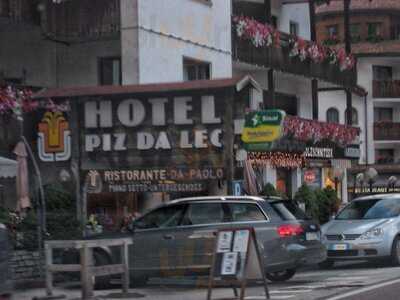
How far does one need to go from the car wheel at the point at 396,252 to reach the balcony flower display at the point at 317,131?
319 inches

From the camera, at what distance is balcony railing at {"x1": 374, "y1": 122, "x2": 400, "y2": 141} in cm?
5431

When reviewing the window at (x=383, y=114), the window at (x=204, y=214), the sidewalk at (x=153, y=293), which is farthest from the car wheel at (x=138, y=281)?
the window at (x=383, y=114)

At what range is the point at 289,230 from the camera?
1602cm

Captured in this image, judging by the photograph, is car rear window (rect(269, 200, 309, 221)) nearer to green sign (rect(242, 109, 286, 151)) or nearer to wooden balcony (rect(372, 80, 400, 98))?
green sign (rect(242, 109, 286, 151))

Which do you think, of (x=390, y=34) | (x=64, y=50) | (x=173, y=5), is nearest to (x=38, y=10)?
(x=64, y=50)

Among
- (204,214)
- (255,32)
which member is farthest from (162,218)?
(255,32)

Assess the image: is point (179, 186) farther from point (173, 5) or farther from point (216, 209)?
A: point (173, 5)

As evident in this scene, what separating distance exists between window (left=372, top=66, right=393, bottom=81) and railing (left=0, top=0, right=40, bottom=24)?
34.9m

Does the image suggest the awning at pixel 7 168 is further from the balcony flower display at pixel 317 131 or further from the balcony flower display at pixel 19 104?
the balcony flower display at pixel 317 131

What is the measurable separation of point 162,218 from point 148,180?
3.45m

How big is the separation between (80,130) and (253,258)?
738 centimetres

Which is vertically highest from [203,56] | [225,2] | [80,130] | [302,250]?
[225,2]

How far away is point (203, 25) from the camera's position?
84.2 feet

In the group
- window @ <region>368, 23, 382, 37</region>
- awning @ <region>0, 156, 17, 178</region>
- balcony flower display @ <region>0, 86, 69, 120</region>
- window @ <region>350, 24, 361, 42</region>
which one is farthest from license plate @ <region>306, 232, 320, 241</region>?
window @ <region>368, 23, 382, 37</region>
